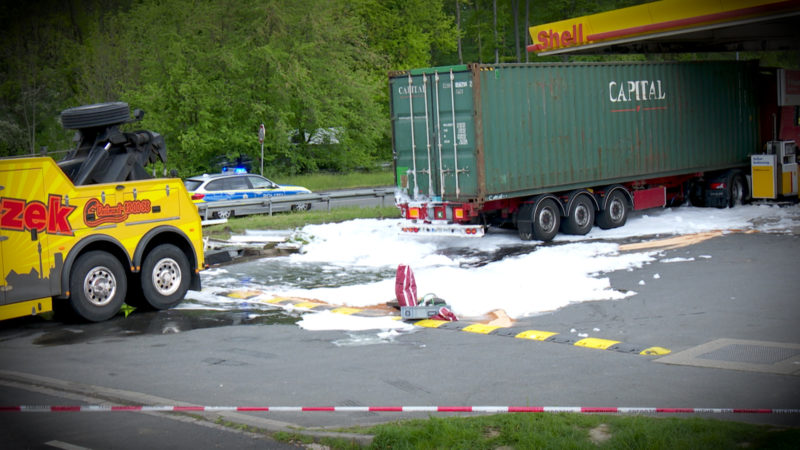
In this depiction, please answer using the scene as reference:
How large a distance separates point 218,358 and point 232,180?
19.1 m

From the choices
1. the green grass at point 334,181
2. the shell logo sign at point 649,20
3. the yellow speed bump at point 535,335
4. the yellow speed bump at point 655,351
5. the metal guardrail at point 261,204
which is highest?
the shell logo sign at point 649,20

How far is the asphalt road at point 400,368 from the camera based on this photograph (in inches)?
294

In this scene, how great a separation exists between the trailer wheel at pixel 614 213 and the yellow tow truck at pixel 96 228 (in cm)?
1047

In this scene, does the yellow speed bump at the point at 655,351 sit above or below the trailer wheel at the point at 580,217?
below

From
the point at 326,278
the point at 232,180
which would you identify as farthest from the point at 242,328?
the point at 232,180

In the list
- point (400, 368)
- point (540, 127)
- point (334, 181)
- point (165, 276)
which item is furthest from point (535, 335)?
point (334, 181)

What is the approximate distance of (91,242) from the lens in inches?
476

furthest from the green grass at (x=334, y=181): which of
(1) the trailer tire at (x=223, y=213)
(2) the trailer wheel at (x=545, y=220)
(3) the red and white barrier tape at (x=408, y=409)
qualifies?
(3) the red and white barrier tape at (x=408, y=409)

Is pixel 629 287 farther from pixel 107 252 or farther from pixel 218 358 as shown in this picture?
pixel 107 252

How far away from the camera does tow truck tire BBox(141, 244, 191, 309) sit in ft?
42.8

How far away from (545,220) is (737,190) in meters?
8.07

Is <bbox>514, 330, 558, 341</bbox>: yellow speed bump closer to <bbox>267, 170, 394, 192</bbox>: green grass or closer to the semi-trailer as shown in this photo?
the semi-trailer

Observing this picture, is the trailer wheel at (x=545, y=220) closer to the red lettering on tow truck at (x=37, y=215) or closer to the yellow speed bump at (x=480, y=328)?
the yellow speed bump at (x=480, y=328)

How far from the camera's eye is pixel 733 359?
9.03m
